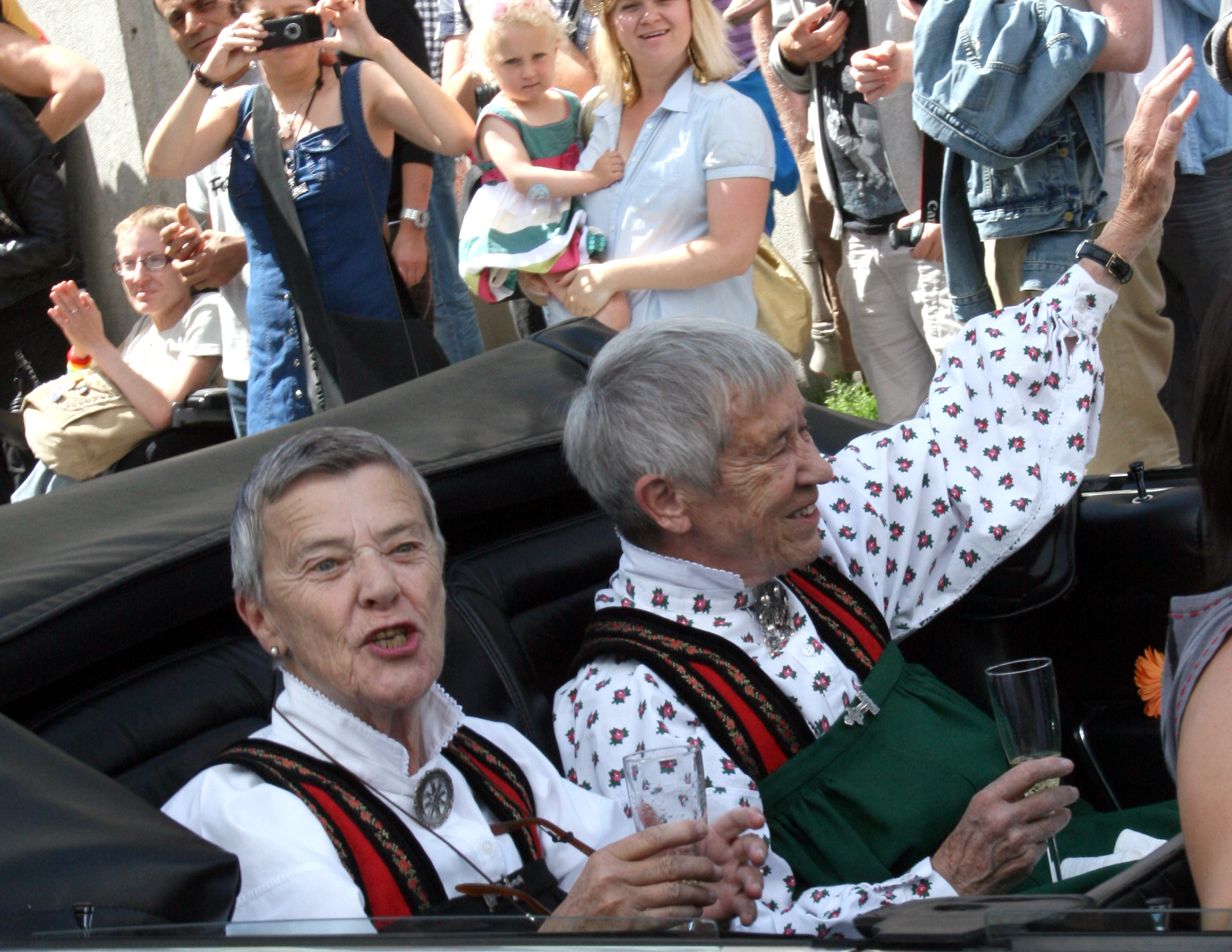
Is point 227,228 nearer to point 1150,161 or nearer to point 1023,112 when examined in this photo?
point 1023,112

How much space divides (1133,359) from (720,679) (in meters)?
2.04

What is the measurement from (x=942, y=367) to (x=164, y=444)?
2.56 metres

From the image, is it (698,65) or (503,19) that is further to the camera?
(503,19)

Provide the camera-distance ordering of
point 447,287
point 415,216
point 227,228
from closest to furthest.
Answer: point 415,216
point 227,228
point 447,287

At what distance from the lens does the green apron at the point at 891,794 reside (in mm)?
2186

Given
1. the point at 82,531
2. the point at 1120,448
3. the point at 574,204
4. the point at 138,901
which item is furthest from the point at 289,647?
the point at 1120,448

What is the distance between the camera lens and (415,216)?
4273 millimetres

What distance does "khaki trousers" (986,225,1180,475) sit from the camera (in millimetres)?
3752

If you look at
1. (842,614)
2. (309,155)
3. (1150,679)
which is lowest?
(1150,679)

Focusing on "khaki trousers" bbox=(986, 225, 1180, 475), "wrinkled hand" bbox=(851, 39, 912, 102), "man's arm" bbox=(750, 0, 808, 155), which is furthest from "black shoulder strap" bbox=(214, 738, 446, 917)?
"man's arm" bbox=(750, 0, 808, 155)

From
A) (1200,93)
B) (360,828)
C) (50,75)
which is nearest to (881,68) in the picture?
(1200,93)

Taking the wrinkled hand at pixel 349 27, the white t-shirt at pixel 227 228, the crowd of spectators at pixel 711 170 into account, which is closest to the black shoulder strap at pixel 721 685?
the crowd of spectators at pixel 711 170

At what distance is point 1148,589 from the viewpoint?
266 centimetres

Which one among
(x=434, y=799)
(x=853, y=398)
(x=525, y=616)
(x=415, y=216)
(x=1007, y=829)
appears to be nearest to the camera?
(x=434, y=799)
